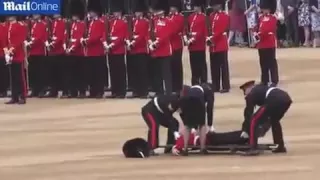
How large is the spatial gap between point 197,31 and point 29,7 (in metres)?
3.42

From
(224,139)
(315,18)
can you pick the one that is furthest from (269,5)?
(315,18)

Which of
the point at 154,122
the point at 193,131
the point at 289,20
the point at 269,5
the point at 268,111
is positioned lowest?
the point at 193,131

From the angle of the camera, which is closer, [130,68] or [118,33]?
[118,33]

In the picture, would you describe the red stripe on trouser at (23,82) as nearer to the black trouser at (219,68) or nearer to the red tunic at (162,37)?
the red tunic at (162,37)

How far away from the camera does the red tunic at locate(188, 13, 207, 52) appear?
1956cm

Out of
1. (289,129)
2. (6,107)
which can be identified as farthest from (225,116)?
(6,107)

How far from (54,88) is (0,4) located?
1.89 meters

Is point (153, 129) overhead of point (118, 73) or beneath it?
beneath

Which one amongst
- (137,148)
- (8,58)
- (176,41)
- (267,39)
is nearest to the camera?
(137,148)

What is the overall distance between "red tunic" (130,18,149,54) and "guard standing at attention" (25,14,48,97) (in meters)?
1.90

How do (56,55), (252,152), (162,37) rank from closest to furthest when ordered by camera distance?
1. (252,152)
2. (162,37)
3. (56,55)

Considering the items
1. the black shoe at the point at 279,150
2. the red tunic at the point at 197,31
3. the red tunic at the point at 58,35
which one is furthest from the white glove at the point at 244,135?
the red tunic at the point at 58,35

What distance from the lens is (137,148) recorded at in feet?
43.0

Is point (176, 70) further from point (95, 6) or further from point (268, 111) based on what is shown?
point (268, 111)
